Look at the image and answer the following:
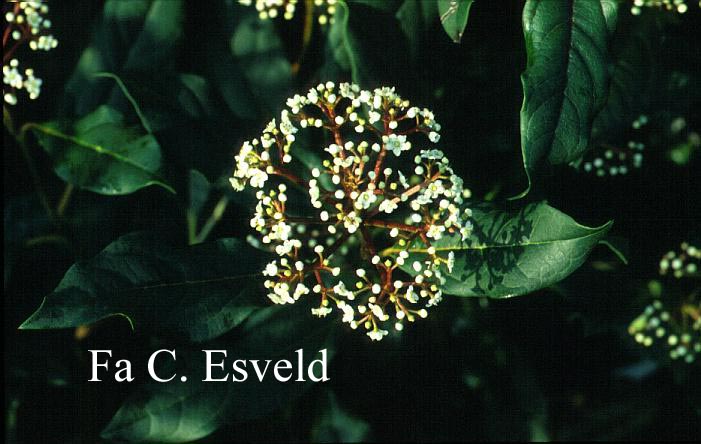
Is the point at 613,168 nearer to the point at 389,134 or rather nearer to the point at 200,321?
the point at 389,134

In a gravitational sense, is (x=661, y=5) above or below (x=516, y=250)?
above

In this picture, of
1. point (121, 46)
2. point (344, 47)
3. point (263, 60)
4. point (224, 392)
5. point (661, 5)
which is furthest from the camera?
point (121, 46)

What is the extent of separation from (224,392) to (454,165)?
1089 millimetres

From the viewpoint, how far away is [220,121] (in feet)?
8.00

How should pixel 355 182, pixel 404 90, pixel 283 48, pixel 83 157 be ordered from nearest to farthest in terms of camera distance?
1. pixel 355 182
2. pixel 404 90
3. pixel 83 157
4. pixel 283 48

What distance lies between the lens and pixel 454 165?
2.41 meters

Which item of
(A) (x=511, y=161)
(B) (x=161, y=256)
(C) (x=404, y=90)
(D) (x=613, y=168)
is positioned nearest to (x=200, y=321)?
(B) (x=161, y=256)

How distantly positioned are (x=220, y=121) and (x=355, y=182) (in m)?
0.78

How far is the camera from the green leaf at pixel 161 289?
70.6 inches

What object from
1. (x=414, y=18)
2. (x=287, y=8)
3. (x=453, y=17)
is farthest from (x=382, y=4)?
(x=287, y=8)

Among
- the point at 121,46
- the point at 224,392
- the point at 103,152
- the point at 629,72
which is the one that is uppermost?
the point at 121,46

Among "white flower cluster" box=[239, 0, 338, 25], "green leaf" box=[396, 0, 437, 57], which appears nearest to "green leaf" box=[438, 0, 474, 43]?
"green leaf" box=[396, 0, 437, 57]

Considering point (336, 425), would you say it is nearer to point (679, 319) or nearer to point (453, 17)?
point (679, 319)

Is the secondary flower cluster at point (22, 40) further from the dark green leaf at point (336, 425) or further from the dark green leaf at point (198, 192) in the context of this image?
the dark green leaf at point (336, 425)
